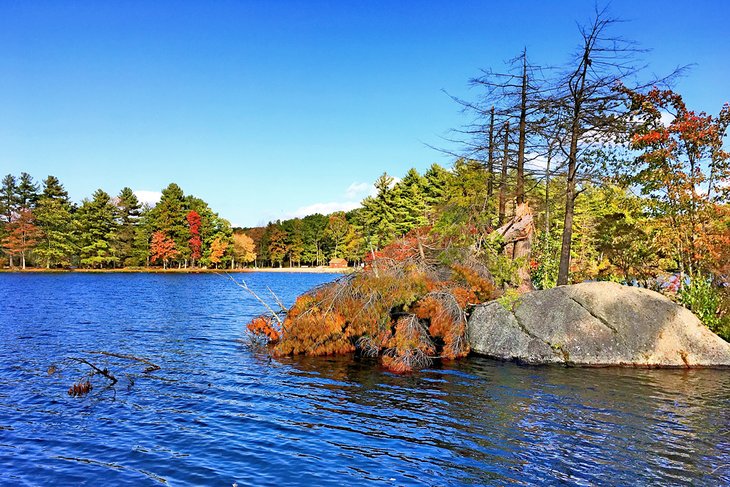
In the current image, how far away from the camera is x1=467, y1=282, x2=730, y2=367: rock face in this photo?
1366 cm

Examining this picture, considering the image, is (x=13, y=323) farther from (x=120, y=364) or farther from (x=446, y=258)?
(x=446, y=258)

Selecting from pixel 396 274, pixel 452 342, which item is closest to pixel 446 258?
pixel 396 274

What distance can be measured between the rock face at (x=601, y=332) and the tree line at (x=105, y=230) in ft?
225

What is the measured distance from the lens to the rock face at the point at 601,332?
44.8 ft

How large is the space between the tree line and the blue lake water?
61.8 meters

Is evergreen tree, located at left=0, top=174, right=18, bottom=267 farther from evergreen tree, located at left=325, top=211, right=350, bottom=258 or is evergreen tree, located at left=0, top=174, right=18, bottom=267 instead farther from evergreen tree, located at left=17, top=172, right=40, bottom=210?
evergreen tree, located at left=325, top=211, right=350, bottom=258

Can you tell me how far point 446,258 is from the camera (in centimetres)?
1788

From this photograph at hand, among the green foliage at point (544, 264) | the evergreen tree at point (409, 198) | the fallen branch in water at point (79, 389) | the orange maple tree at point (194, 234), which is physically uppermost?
the evergreen tree at point (409, 198)

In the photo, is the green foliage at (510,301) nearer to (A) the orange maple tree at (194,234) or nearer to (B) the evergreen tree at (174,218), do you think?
(B) the evergreen tree at (174,218)

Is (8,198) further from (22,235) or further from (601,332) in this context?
(601,332)

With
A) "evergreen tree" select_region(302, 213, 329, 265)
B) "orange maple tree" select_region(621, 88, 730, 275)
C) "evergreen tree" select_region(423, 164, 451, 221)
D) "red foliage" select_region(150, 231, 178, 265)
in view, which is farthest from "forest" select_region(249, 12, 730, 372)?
"evergreen tree" select_region(302, 213, 329, 265)

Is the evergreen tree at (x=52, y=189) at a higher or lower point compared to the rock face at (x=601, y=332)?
higher

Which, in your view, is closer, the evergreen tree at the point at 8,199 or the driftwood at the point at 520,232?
the driftwood at the point at 520,232

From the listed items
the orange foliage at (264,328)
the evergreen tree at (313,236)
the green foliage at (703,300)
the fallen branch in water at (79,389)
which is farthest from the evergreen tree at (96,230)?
the green foliage at (703,300)
